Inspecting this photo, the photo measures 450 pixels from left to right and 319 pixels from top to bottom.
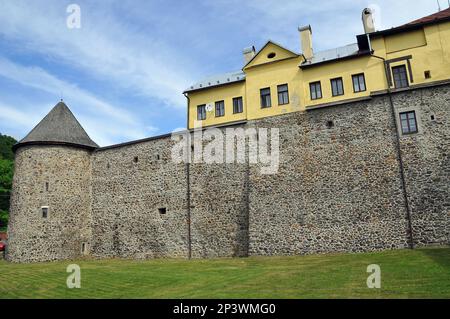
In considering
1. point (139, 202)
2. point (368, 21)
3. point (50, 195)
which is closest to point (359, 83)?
point (368, 21)

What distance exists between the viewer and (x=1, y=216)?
4378 cm

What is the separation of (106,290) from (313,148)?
12.9 m

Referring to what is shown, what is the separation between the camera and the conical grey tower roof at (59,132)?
987 inches

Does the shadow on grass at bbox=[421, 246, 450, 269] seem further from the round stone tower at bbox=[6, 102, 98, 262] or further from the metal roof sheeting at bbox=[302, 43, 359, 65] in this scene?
the round stone tower at bbox=[6, 102, 98, 262]

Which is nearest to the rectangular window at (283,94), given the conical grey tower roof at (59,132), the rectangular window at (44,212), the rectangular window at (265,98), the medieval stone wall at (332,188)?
the rectangular window at (265,98)

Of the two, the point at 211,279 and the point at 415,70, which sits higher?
the point at 415,70

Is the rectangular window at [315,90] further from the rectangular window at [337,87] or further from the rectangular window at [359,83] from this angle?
the rectangular window at [359,83]

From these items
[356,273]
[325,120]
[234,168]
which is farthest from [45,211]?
[356,273]

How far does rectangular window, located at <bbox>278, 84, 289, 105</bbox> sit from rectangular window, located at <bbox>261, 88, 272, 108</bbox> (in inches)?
24.7

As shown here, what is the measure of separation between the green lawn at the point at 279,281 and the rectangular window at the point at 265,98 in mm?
9429

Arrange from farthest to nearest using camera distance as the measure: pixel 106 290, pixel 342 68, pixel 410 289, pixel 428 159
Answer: pixel 342 68 → pixel 428 159 → pixel 106 290 → pixel 410 289

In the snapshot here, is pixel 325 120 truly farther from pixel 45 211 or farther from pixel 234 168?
pixel 45 211

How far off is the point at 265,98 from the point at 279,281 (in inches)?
498

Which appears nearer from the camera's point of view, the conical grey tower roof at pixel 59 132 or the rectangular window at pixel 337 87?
the rectangular window at pixel 337 87
